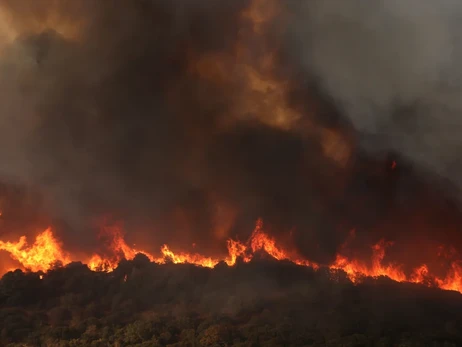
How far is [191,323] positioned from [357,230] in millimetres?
14699

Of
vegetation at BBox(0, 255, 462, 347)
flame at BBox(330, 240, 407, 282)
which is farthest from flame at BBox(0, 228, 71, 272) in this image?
flame at BBox(330, 240, 407, 282)

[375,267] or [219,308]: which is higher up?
[375,267]

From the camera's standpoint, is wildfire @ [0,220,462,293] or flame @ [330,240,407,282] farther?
flame @ [330,240,407,282]

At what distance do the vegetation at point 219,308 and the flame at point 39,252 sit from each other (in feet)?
7.70

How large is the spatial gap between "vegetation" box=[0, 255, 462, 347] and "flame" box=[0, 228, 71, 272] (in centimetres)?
235

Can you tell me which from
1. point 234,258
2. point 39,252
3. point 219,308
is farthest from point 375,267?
point 39,252

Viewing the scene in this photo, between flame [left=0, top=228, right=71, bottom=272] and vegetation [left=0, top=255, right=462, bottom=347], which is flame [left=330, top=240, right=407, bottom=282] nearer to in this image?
vegetation [left=0, top=255, right=462, bottom=347]

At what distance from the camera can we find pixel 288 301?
89.9ft

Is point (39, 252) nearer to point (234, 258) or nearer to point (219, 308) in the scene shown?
point (234, 258)

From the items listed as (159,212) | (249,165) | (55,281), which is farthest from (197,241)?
(55,281)

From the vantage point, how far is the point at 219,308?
27484 mm

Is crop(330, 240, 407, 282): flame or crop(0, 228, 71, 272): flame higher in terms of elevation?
A: crop(0, 228, 71, 272): flame

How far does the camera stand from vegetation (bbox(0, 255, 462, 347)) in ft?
76.8

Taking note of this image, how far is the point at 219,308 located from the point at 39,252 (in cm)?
1391
